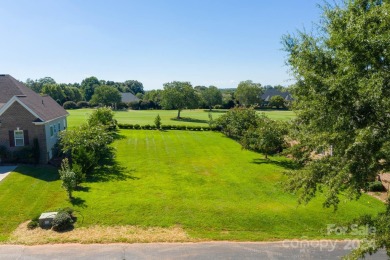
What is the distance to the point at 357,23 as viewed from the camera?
866 centimetres

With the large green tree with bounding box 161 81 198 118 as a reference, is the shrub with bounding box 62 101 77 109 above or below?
below

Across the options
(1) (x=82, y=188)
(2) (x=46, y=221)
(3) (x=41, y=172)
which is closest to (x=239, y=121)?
(3) (x=41, y=172)

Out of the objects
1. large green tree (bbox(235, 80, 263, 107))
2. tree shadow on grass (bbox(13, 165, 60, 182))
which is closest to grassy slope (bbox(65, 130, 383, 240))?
tree shadow on grass (bbox(13, 165, 60, 182))

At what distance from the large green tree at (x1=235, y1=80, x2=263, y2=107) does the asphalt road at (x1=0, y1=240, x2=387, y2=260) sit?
8963cm

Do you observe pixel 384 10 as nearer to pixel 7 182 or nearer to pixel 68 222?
pixel 68 222

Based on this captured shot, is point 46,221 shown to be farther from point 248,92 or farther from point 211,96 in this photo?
point 211,96

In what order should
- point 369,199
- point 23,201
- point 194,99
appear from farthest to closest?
point 194,99
point 369,199
point 23,201

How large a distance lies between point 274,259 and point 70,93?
383ft

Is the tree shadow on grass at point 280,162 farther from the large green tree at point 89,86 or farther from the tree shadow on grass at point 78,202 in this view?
the large green tree at point 89,86

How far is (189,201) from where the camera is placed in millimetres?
18188

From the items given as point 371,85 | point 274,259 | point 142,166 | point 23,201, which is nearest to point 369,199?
point 274,259

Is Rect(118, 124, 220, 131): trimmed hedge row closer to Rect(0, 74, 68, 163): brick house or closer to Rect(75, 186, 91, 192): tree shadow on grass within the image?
Rect(0, 74, 68, 163): brick house

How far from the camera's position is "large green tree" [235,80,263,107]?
101750 mm

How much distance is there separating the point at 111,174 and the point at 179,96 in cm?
5330
